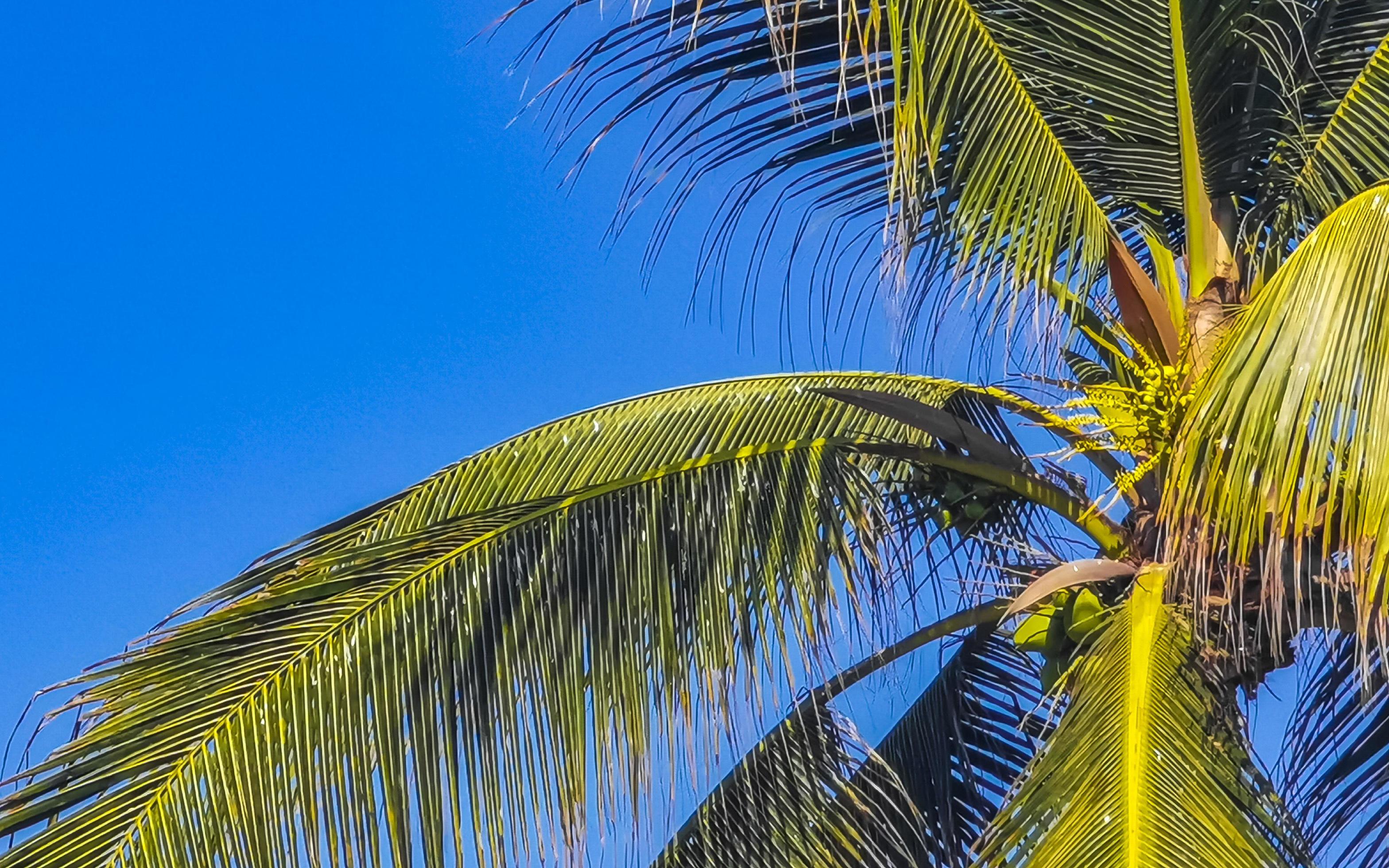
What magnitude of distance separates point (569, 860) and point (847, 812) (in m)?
1.27

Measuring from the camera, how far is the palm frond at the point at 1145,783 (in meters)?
3.54

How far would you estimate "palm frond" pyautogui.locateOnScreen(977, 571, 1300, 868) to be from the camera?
354 centimetres

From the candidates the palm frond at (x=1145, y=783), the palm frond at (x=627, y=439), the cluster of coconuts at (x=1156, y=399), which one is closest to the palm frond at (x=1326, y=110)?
the cluster of coconuts at (x=1156, y=399)

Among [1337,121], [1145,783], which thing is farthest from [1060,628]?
[1337,121]

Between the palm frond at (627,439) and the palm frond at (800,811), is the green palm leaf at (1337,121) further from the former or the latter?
the palm frond at (800,811)

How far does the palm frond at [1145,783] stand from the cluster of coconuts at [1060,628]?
25 centimetres

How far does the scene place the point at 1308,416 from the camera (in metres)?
3.17

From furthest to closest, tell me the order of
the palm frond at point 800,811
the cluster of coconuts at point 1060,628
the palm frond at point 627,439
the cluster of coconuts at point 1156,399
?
1. the palm frond at point 627,439
2. the palm frond at point 800,811
3. the cluster of coconuts at point 1060,628
4. the cluster of coconuts at point 1156,399

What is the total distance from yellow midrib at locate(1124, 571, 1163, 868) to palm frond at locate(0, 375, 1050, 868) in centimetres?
78

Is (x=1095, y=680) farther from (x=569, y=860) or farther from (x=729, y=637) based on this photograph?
(x=569, y=860)

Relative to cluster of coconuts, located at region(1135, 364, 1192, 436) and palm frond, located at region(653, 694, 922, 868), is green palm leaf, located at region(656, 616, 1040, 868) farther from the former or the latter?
cluster of coconuts, located at region(1135, 364, 1192, 436)

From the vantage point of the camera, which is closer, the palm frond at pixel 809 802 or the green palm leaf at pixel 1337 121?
the green palm leaf at pixel 1337 121

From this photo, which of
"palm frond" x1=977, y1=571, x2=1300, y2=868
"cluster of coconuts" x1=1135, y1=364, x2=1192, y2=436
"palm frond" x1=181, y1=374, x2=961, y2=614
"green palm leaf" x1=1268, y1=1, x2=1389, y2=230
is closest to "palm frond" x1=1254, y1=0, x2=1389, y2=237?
"green palm leaf" x1=1268, y1=1, x2=1389, y2=230

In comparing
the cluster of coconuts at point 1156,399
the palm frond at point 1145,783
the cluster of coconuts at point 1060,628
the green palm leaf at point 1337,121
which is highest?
the green palm leaf at point 1337,121
